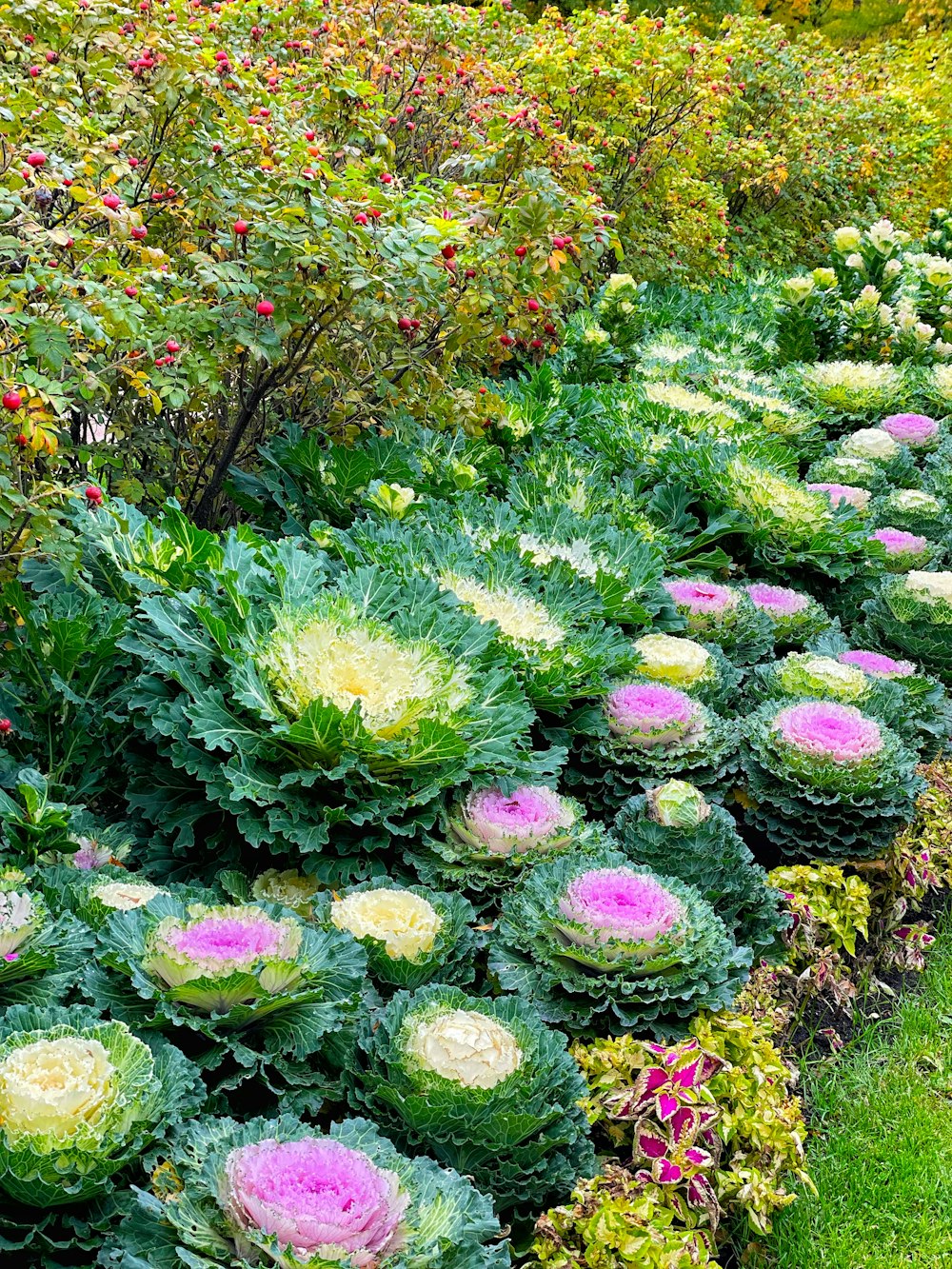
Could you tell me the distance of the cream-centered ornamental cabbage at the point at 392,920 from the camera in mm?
2146

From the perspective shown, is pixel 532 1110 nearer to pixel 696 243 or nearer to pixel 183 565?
pixel 183 565

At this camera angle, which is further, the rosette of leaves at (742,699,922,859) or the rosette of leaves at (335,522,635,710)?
the rosette of leaves at (742,699,922,859)

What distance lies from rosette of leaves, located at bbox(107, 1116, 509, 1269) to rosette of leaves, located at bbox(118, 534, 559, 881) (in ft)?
2.58

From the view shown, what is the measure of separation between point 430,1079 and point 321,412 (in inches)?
119

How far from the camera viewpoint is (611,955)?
2.23 m

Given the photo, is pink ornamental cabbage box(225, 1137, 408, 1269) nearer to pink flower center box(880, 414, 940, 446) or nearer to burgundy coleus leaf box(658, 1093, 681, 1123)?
burgundy coleus leaf box(658, 1093, 681, 1123)

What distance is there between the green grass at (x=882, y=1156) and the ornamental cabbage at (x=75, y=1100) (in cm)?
132

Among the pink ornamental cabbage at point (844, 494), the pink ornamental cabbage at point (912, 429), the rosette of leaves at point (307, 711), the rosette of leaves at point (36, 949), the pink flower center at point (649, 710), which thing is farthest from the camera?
the pink ornamental cabbage at point (912, 429)

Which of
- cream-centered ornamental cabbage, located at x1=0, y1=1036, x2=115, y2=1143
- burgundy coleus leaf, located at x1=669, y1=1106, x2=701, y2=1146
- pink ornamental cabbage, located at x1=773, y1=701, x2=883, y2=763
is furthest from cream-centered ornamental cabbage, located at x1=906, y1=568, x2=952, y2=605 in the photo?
cream-centered ornamental cabbage, located at x1=0, y1=1036, x2=115, y2=1143

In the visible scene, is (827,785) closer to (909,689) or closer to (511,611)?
(909,689)

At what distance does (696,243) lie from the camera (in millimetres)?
8391

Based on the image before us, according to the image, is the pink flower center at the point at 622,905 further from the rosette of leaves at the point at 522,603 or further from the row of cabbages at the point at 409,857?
the rosette of leaves at the point at 522,603

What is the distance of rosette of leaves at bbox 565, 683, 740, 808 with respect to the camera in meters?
3.07

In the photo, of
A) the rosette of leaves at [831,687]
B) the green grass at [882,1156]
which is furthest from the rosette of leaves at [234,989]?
the rosette of leaves at [831,687]
